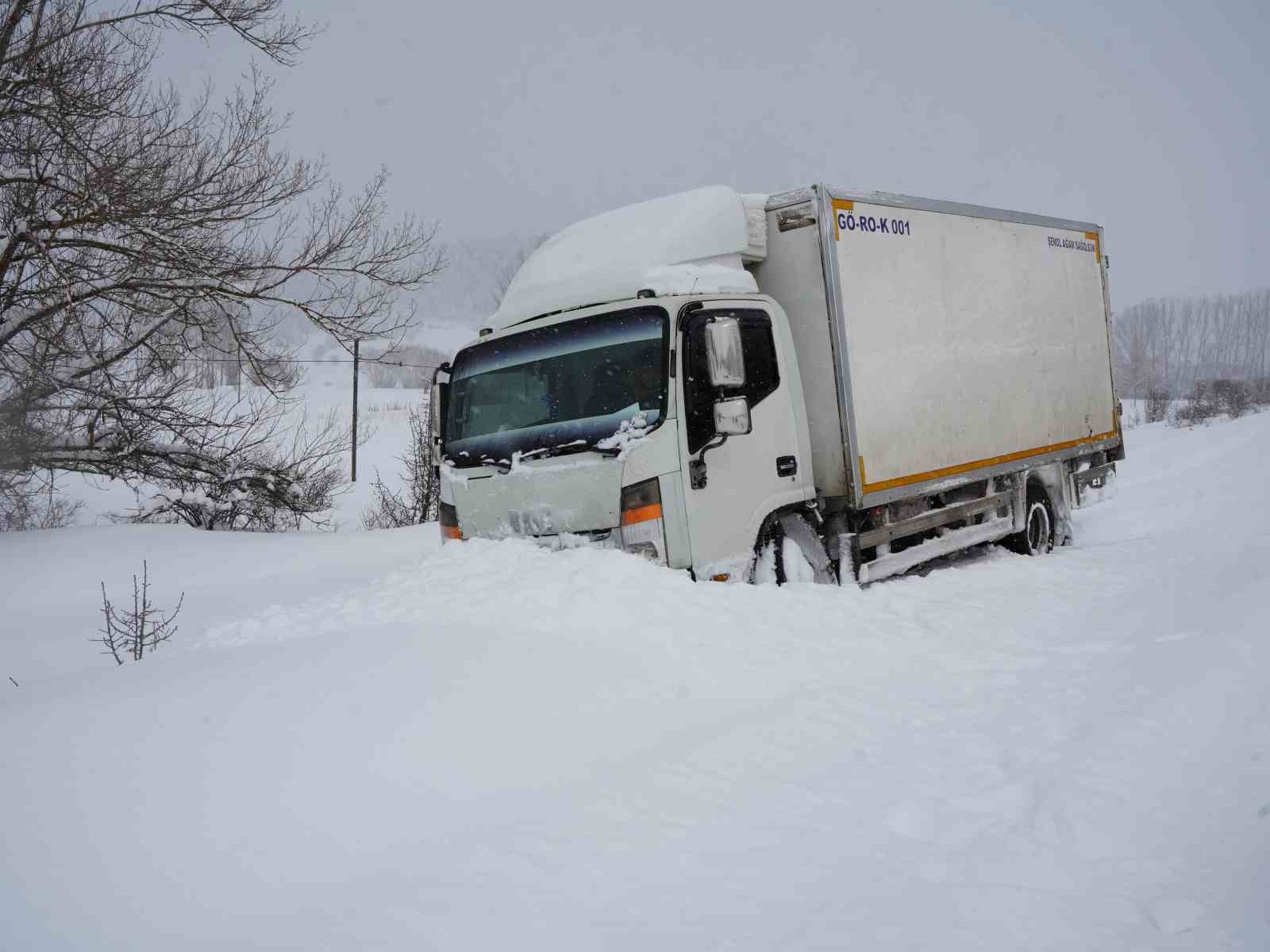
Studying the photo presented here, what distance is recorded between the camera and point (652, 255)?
21.1ft

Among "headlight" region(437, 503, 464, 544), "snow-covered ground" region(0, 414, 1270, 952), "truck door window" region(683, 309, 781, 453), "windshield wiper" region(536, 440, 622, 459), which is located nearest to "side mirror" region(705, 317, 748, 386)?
"truck door window" region(683, 309, 781, 453)

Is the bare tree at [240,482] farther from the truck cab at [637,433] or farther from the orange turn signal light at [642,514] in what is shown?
the orange turn signal light at [642,514]

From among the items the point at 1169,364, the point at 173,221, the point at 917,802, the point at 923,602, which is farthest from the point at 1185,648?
the point at 1169,364

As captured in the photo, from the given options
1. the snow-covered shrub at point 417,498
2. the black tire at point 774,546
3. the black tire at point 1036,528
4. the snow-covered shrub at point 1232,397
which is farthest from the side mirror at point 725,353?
the snow-covered shrub at point 1232,397

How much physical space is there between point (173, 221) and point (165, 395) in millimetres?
2981

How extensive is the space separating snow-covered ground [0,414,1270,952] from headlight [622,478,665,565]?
22cm

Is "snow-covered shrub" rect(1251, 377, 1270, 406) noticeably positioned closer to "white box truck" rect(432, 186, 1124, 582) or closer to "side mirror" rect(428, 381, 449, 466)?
"white box truck" rect(432, 186, 1124, 582)

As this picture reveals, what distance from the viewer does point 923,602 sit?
6566mm

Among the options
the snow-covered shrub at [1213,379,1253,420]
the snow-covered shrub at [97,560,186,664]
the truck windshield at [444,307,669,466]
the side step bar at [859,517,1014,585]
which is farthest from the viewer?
the snow-covered shrub at [1213,379,1253,420]

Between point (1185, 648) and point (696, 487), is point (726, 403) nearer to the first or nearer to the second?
point (696, 487)

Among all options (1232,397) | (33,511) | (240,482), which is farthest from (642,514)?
(1232,397)

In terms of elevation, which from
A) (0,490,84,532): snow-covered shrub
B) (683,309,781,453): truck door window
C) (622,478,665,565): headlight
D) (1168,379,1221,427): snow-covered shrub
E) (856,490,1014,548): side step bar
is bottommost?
(1168,379,1221,427): snow-covered shrub

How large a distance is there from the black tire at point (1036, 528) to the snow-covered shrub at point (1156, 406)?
3635cm

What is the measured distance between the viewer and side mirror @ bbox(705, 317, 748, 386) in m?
5.68
